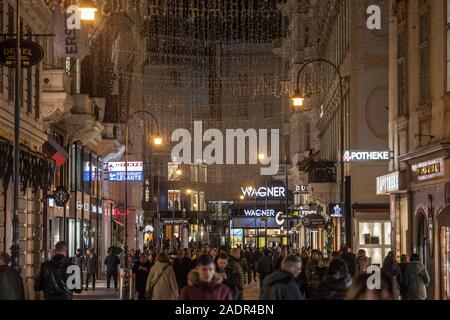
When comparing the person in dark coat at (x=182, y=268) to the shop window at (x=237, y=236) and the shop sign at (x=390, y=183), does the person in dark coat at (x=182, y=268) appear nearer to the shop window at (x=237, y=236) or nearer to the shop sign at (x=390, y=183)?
the shop sign at (x=390, y=183)

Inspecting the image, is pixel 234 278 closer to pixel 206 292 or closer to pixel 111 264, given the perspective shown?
pixel 206 292

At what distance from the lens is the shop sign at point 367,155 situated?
3812cm

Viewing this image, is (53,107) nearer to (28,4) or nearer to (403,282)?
(28,4)

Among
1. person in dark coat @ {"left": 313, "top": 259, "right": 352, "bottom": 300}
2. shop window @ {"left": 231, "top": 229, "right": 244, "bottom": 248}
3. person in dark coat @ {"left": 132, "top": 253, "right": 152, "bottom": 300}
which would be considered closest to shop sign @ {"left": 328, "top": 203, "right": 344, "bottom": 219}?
person in dark coat @ {"left": 132, "top": 253, "right": 152, "bottom": 300}

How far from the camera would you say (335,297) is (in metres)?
13.1

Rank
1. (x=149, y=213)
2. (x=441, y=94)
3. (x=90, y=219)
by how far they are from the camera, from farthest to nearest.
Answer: (x=149, y=213) < (x=90, y=219) < (x=441, y=94)

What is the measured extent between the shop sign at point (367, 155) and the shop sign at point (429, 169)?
467 centimetres

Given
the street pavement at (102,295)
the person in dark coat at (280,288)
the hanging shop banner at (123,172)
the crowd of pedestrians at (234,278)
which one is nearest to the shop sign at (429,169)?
the crowd of pedestrians at (234,278)

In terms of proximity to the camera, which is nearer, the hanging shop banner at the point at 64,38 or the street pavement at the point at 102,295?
the hanging shop banner at the point at 64,38

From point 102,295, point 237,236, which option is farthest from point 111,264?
point 237,236

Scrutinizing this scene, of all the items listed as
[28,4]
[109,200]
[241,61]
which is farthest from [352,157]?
[241,61]

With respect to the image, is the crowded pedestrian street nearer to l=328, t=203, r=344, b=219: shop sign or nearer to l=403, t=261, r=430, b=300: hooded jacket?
l=403, t=261, r=430, b=300: hooded jacket

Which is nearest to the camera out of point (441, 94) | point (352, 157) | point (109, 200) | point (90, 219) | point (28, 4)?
point (441, 94)

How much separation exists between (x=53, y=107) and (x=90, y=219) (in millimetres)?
18271
